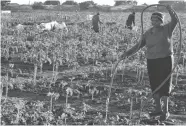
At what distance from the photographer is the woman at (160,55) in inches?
169

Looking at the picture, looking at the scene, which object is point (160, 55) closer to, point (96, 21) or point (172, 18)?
point (172, 18)

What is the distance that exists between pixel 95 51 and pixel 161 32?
4.64m

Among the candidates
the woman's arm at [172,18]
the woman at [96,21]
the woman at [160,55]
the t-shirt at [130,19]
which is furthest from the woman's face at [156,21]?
the t-shirt at [130,19]

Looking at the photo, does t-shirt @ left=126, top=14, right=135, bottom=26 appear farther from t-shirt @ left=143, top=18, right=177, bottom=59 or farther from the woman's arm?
the woman's arm

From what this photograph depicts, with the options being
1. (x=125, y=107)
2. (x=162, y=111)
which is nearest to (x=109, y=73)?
(x=125, y=107)

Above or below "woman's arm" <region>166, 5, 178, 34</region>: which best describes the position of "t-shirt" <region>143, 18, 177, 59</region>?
below

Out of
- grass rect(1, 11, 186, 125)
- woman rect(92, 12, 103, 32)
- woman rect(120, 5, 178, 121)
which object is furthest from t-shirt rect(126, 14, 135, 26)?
woman rect(120, 5, 178, 121)

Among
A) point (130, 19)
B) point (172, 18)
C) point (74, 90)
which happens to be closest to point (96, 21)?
point (130, 19)

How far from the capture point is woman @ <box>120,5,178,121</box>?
4.28m

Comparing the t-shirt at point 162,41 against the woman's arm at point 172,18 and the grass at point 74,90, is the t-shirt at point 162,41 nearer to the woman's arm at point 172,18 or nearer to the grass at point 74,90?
the woman's arm at point 172,18

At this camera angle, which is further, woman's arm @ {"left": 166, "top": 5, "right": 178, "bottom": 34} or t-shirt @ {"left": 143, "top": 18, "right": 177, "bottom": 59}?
t-shirt @ {"left": 143, "top": 18, "right": 177, "bottom": 59}

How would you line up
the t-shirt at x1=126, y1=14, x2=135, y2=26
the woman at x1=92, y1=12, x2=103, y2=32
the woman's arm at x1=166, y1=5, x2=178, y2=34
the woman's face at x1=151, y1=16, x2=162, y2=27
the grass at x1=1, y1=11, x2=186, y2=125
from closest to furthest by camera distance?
the woman's arm at x1=166, y1=5, x2=178, y2=34, the woman's face at x1=151, y1=16, x2=162, y2=27, the grass at x1=1, y1=11, x2=186, y2=125, the woman at x1=92, y1=12, x2=103, y2=32, the t-shirt at x1=126, y1=14, x2=135, y2=26

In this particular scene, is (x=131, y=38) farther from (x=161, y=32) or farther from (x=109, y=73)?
(x=161, y=32)

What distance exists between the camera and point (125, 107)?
5.29 metres
